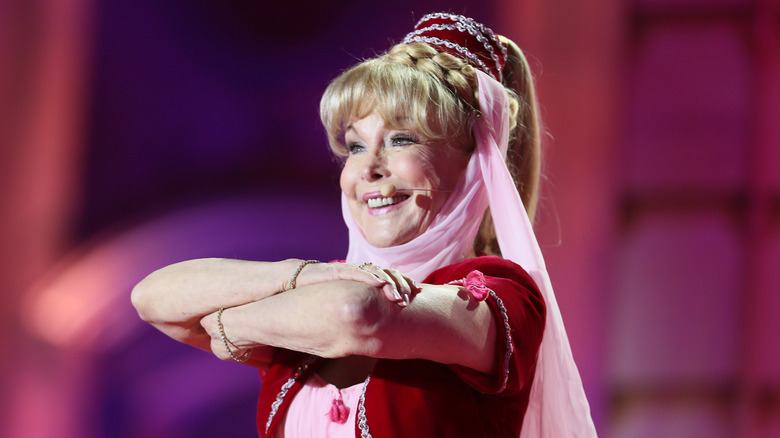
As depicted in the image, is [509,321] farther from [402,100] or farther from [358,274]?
[402,100]

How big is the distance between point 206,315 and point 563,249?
4.34ft

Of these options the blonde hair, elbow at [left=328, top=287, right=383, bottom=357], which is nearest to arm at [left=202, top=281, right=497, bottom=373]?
elbow at [left=328, top=287, right=383, bottom=357]

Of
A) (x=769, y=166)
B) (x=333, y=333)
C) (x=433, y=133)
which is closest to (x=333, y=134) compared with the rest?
(x=433, y=133)

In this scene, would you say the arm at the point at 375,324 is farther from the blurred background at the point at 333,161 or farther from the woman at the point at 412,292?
the blurred background at the point at 333,161

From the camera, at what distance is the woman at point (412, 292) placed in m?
1.07

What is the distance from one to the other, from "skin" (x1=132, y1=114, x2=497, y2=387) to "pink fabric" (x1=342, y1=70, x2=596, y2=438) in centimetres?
4

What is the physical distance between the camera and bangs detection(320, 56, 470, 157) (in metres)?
1.33

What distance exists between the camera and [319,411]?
1276 millimetres

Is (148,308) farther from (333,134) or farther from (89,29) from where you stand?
(89,29)

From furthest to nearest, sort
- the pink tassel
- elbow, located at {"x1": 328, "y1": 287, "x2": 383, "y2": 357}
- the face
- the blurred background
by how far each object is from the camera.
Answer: the blurred background, the face, the pink tassel, elbow, located at {"x1": 328, "y1": 287, "x2": 383, "y2": 357}

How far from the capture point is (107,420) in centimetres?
222

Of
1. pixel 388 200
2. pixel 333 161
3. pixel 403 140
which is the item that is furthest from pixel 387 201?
pixel 333 161

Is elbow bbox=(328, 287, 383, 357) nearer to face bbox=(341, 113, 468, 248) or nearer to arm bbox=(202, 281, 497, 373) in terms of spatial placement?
arm bbox=(202, 281, 497, 373)

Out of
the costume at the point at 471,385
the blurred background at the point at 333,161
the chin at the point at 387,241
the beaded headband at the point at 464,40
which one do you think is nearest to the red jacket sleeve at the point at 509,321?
the costume at the point at 471,385
